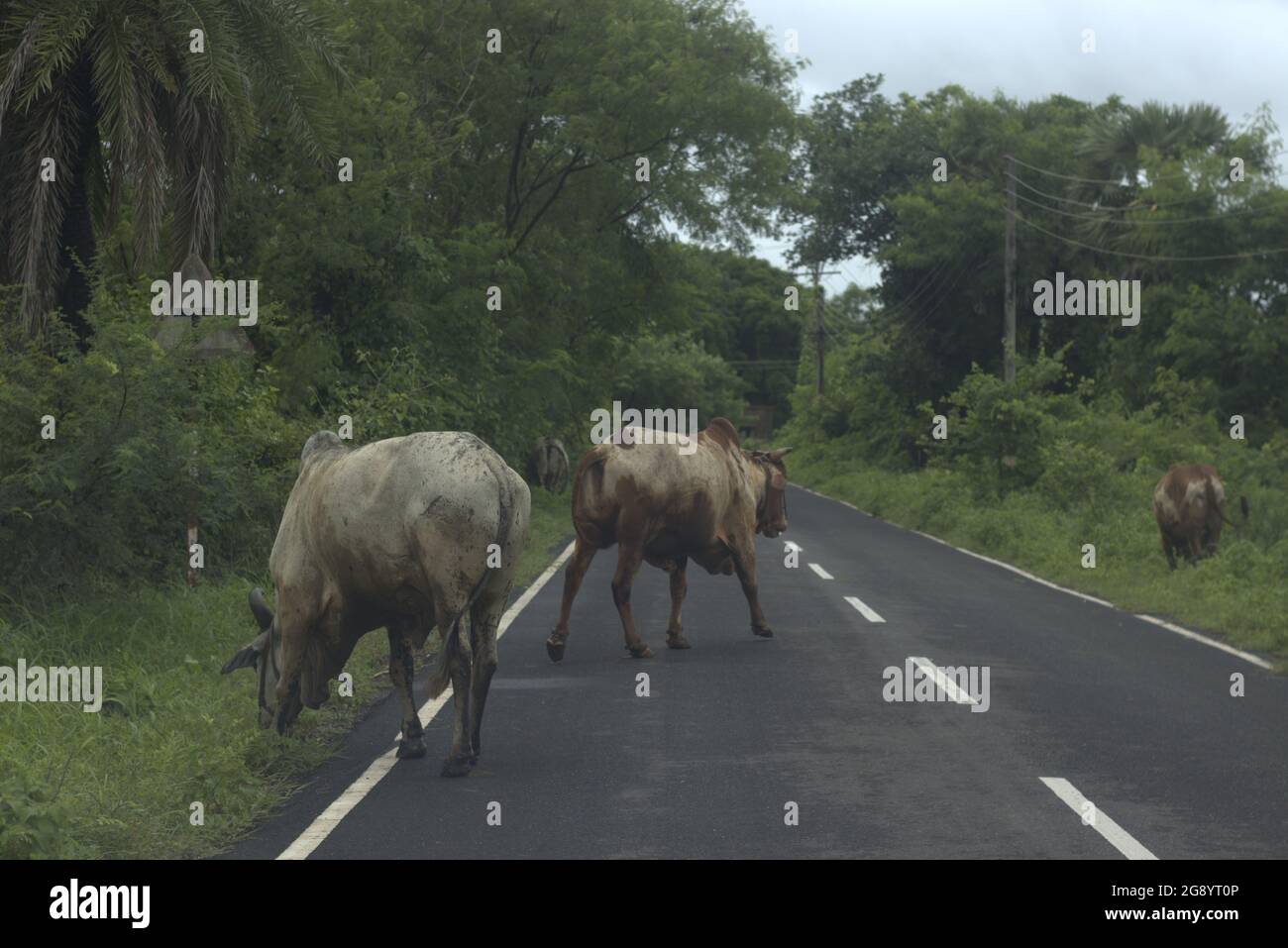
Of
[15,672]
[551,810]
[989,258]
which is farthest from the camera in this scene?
[989,258]

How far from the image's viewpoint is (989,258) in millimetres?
46688

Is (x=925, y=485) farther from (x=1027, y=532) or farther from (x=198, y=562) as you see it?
(x=198, y=562)

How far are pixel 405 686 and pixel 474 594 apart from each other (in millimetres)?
847

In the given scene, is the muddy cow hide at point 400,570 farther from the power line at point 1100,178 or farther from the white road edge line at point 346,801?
the power line at point 1100,178

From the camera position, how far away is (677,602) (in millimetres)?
13891

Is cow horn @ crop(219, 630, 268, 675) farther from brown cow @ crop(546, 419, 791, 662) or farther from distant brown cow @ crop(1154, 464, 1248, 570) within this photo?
distant brown cow @ crop(1154, 464, 1248, 570)

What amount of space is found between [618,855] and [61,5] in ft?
38.2

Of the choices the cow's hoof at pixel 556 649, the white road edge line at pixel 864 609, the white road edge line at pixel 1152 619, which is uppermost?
the cow's hoof at pixel 556 649

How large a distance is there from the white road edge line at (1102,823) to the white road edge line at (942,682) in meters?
2.74

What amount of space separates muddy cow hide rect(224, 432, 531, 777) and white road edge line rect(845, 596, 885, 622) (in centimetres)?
807

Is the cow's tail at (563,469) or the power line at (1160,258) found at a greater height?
the power line at (1160,258)

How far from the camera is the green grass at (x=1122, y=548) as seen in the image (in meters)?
16.4

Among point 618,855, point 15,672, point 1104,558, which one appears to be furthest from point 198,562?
point 1104,558

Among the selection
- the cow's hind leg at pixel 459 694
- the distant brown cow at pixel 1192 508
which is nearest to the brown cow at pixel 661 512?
the cow's hind leg at pixel 459 694
